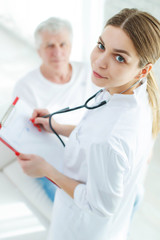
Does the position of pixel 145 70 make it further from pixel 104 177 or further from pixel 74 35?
pixel 74 35

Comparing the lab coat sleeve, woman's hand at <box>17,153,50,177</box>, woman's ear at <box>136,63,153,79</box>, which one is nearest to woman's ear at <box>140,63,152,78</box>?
woman's ear at <box>136,63,153,79</box>

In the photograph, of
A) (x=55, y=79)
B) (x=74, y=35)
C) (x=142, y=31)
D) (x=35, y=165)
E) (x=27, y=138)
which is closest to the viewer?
(x=142, y=31)

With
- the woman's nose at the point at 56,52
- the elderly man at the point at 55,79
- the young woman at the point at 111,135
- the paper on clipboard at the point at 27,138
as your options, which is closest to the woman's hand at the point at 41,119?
the paper on clipboard at the point at 27,138

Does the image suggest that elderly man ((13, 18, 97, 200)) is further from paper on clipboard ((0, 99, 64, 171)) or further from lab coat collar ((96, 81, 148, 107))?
lab coat collar ((96, 81, 148, 107))

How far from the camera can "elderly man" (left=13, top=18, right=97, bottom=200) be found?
4.80 ft

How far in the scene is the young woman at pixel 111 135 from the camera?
719 mm

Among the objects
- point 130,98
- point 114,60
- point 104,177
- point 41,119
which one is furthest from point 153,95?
point 41,119

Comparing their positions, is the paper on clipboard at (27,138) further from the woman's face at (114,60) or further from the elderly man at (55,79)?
the woman's face at (114,60)

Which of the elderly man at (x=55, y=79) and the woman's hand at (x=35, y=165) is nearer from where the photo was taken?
the woman's hand at (x=35, y=165)

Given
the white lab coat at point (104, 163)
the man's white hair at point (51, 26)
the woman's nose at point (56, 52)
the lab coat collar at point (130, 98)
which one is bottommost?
the white lab coat at point (104, 163)

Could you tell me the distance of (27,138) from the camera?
1080 mm

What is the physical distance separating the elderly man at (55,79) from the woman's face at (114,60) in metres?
0.63

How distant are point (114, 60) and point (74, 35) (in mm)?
1660

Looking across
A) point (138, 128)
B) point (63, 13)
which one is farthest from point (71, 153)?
point (63, 13)
